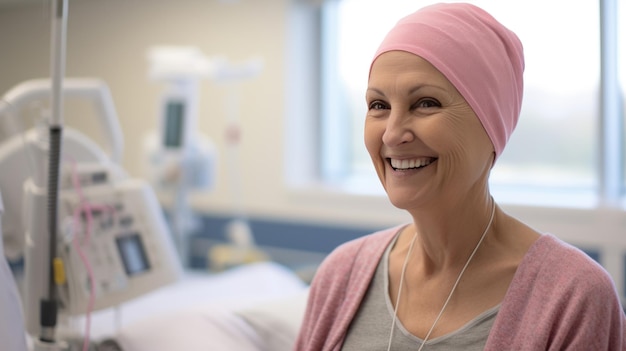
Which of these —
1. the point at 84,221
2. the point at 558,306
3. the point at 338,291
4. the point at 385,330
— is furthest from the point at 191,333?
the point at 558,306

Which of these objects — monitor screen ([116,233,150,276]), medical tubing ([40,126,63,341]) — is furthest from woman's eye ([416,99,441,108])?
monitor screen ([116,233,150,276])

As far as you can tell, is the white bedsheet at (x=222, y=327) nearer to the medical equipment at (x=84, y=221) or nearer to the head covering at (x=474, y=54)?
the medical equipment at (x=84, y=221)

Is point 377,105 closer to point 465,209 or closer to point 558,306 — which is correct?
point 465,209

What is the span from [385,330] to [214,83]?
2379 millimetres

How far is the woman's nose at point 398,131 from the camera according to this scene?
102 cm

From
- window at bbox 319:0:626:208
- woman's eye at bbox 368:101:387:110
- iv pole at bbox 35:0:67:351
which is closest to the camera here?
woman's eye at bbox 368:101:387:110

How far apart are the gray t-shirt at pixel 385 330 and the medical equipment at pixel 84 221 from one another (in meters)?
0.69

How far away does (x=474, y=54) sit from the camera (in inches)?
39.4

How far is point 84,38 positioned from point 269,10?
126cm

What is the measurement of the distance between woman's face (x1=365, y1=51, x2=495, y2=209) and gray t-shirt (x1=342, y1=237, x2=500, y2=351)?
0.68 feet

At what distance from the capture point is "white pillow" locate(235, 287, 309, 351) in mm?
1656

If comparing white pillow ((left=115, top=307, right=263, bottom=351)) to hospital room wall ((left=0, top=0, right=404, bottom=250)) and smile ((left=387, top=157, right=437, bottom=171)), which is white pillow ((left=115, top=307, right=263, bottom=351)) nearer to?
smile ((left=387, top=157, right=437, bottom=171))

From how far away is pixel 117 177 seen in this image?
6.04 ft

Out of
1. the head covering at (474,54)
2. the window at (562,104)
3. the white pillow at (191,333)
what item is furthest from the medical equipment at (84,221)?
the window at (562,104)
